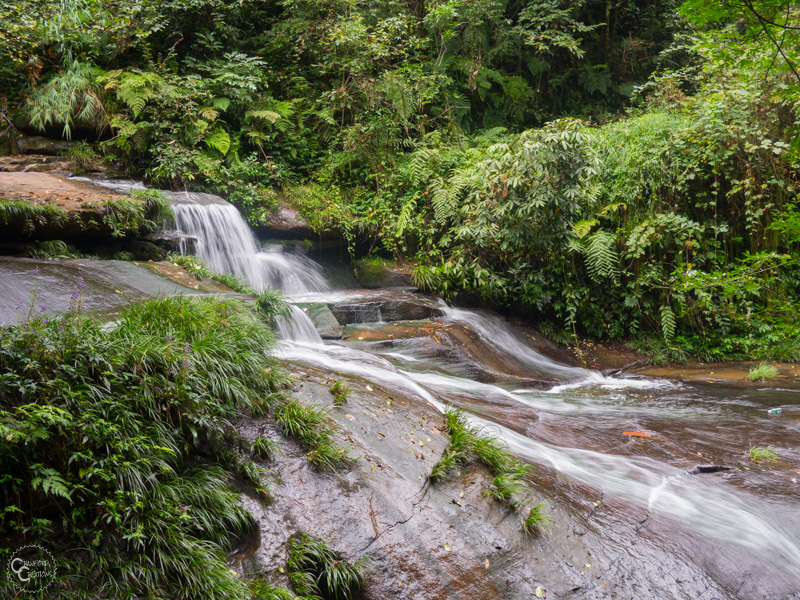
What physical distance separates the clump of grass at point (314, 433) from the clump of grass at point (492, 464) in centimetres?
77

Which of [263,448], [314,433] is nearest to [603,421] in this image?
[314,433]

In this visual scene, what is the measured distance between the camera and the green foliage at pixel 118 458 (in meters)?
2.54

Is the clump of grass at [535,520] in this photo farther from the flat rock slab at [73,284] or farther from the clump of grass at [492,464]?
the flat rock slab at [73,284]

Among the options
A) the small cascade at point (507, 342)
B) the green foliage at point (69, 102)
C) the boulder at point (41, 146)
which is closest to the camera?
the small cascade at point (507, 342)

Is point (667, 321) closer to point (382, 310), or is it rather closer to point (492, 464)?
point (382, 310)

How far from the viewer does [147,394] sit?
3.13 m

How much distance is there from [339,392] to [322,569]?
1619mm

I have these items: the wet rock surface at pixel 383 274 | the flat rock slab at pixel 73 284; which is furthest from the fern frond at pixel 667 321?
the flat rock slab at pixel 73 284

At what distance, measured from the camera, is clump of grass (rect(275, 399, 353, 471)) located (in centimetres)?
368

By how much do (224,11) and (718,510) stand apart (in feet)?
43.8

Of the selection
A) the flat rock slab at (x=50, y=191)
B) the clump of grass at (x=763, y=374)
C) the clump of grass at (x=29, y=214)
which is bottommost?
the clump of grass at (x=763, y=374)

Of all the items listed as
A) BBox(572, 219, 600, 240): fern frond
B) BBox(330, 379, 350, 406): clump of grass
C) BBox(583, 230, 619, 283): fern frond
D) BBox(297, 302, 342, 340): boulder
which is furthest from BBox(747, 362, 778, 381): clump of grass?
BBox(330, 379, 350, 406): clump of grass

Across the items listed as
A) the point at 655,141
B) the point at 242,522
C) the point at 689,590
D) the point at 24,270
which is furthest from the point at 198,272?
the point at 655,141

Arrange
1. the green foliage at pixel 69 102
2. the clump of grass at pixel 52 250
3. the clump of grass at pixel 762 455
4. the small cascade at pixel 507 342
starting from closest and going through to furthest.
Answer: the clump of grass at pixel 762 455 < the clump of grass at pixel 52 250 < the small cascade at pixel 507 342 < the green foliage at pixel 69 102
